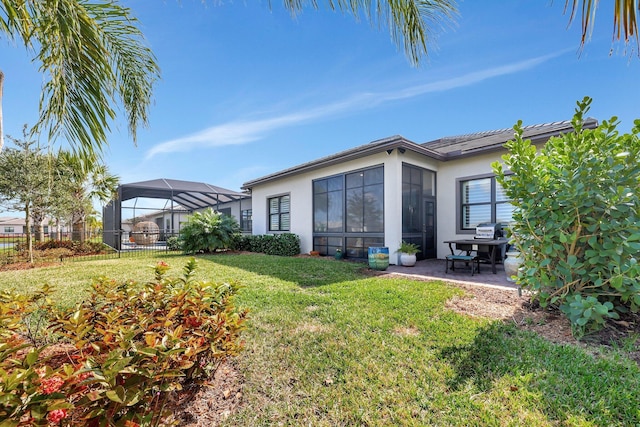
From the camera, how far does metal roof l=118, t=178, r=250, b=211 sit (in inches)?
625

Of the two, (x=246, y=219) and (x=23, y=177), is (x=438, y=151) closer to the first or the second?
(x=246, y=219)

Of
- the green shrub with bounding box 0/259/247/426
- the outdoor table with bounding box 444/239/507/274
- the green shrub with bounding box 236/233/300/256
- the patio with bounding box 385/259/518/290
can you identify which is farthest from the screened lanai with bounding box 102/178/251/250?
the outdoor table with bounding box 444/239/507/274

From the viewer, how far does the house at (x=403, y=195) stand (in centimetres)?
838

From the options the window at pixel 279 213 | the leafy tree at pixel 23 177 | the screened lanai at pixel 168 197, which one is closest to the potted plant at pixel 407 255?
the window at pixel 279 213

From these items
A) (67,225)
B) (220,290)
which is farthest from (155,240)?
(220,290)

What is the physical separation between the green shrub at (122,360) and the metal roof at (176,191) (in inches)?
600

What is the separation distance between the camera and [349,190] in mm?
9938

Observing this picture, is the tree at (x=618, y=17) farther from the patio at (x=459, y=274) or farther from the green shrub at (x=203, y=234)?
the green shrub at (x=203, y=234)

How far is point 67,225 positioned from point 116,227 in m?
3.25

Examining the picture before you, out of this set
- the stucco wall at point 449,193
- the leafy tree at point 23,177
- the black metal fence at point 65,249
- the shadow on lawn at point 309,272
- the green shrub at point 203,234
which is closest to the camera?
the shadow on lawn at point 309,272

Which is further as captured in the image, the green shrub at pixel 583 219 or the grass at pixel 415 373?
the green shrub at pixel 583 219

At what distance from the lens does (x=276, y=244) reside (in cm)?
1188

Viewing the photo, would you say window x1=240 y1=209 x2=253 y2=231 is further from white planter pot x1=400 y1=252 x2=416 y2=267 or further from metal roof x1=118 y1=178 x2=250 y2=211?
white planter pot x1=400 y1=252 x2=416 y2=267

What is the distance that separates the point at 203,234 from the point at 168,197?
8.29m
